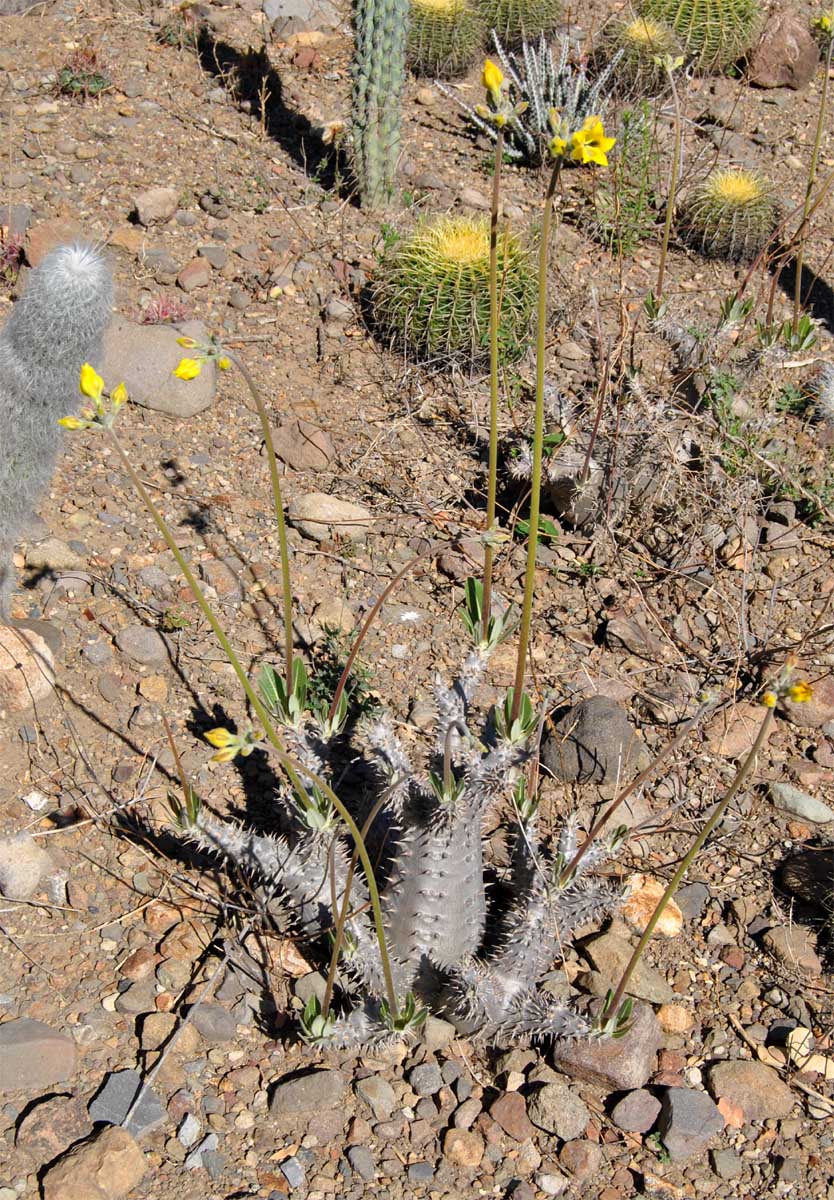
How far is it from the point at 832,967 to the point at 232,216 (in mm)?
4253

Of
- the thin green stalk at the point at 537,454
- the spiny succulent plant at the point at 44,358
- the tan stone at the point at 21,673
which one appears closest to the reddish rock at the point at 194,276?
the spiny succulent plant at the point at 44,358

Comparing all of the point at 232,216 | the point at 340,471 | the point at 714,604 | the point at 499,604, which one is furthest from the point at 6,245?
the point at 714,604

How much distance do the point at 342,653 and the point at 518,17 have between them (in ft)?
16.1

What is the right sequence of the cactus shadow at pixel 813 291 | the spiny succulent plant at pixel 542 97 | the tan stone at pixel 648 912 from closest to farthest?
1. the tan stone at pixel 648 912
2. the cactus shadow at pixel 813 291
3. the spiny succulent plant at pixel 542 97

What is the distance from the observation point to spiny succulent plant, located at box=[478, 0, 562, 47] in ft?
22.0

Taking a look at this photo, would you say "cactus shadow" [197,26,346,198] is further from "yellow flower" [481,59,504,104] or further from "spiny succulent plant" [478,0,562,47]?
"yellow flower" [481,59,504,104]

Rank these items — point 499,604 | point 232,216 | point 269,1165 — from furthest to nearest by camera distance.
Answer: point 232,216 < point 499,604 < point 269,1165

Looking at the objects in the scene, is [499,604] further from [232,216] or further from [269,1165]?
[232,216]

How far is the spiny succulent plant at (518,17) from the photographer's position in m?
6.71

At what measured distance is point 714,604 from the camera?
401 cm

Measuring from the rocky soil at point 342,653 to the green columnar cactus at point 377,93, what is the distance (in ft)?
0.61

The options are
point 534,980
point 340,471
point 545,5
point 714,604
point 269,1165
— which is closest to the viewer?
point 269,1165

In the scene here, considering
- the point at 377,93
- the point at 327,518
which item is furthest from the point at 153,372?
the point at 377,93

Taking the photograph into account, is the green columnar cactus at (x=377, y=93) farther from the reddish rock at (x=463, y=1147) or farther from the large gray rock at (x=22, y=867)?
the reddish rock at (x=463, y=1147)
